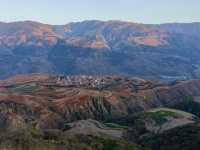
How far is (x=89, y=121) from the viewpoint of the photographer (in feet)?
524

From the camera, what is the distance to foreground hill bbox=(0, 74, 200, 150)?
10188cm

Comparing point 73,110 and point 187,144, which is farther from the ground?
point 187,144

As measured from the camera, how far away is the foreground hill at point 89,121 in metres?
102

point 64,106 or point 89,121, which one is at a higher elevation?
point 89,121

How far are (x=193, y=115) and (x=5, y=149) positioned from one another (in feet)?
287

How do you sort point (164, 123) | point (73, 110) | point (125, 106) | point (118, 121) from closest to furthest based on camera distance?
point (164, 123), point (118, 121), point (73, 110), point (125, 106)

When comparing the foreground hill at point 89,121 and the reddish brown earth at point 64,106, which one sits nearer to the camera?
the foreground hill at point 89,121

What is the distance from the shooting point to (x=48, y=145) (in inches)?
3755

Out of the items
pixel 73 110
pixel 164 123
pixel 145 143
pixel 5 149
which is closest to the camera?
pixel 5 149

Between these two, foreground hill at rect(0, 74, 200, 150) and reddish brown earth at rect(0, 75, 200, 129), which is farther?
reddish brown earth at rect(0, 75, 200, 129)

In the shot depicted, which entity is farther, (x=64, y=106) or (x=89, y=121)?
(x=64, y=106)

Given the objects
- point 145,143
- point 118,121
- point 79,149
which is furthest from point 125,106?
point 79,149

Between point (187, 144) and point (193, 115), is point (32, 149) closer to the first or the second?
point (187, 144)

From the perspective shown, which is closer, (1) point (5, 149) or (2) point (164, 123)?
(1) point (5, 149)
